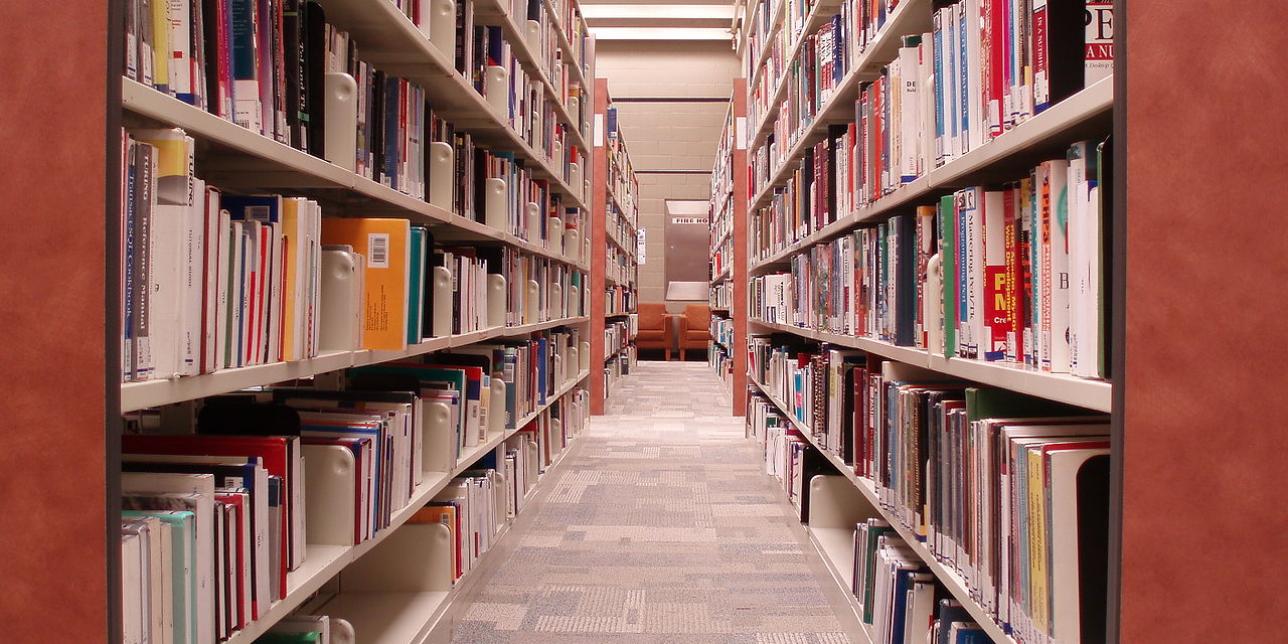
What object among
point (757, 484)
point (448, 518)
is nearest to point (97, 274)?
point (448, 518)

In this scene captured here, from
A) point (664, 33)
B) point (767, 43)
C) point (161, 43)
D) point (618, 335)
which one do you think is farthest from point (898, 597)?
point (664, 33)

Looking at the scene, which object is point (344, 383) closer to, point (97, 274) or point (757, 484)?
point (97, 274)

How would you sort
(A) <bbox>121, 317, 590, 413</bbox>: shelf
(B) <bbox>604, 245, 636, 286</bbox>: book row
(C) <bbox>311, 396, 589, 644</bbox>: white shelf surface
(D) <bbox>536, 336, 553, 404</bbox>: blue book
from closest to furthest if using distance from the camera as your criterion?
(A) <bbox>121, 317, 590, 413</bbox>: shelf
(C) <bbox>311, 396, 589, 644</bbox>: white shelf surface
(D) <bbox>536, 336, 553, 404</bbox>: blue book
(B) <bbox>604, 245, 636, 286</bbox>: book row

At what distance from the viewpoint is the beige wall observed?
36.3 ft

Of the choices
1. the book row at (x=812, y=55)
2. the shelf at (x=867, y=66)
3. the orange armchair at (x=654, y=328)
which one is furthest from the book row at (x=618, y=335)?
the shelf at (x=867, y=66)

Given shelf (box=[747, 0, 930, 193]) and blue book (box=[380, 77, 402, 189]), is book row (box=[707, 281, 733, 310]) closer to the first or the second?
shelf (box=[747, 0, 930, 193])

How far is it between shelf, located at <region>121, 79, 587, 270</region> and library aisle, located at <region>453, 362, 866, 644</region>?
1074mm

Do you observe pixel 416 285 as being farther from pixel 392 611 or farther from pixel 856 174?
pixel 856 174

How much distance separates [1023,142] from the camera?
3.57 feet

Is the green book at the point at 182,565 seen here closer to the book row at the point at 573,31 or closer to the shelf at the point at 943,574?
→ the shelf at the point at 943,574

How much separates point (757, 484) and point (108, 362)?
10.7 ft

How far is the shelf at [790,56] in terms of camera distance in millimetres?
2719

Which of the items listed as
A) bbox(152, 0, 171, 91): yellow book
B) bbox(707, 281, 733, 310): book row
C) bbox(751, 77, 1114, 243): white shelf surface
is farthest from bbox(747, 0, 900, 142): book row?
bbox(707, 281, 733, 310): book row

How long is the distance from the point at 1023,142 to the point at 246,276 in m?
1.06
